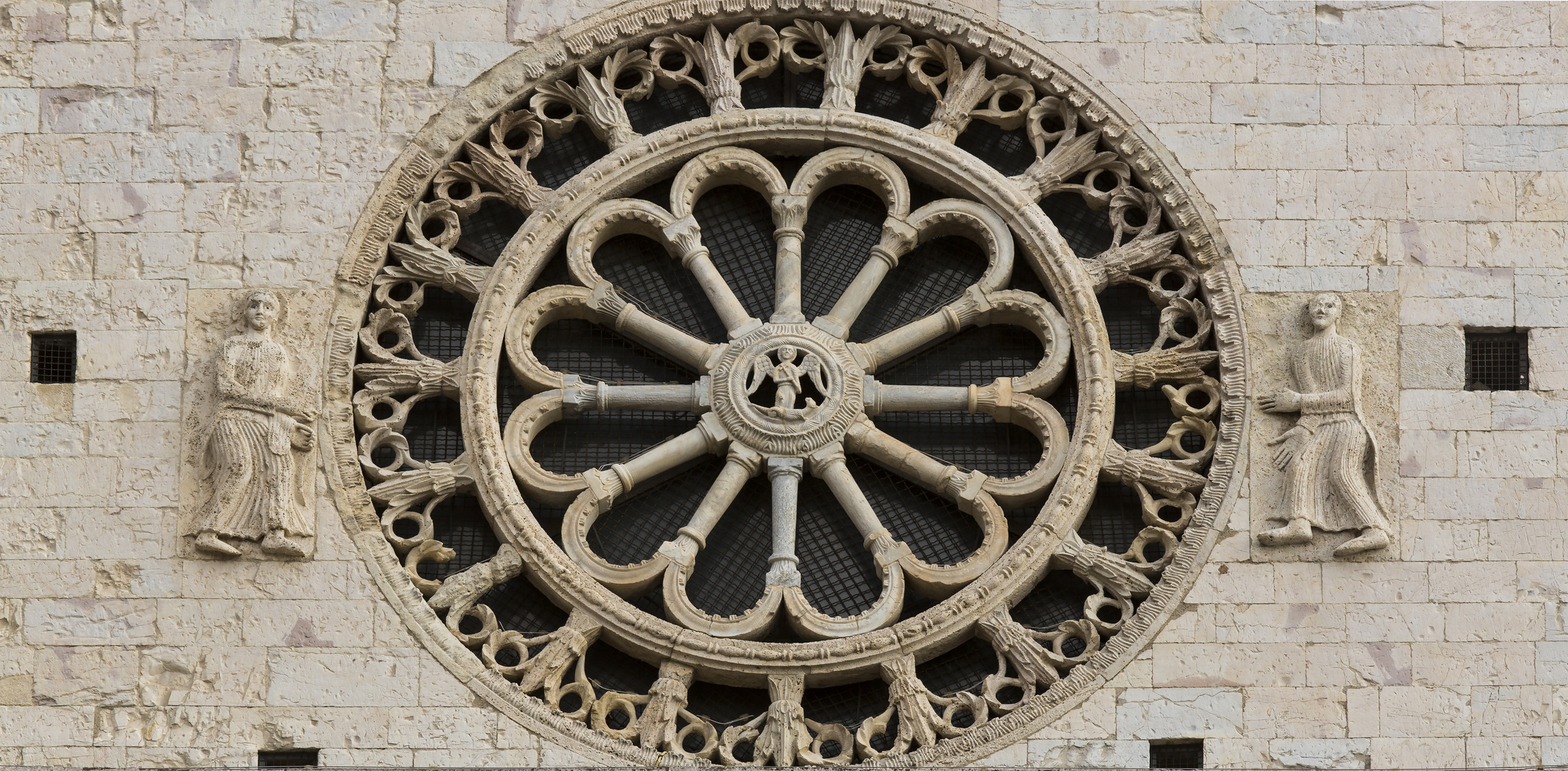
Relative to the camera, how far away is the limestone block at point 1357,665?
53.1 ft

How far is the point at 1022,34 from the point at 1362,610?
12.6 ft

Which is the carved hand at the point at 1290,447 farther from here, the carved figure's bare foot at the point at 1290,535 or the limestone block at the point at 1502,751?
the limestone block at the point at 1502,751

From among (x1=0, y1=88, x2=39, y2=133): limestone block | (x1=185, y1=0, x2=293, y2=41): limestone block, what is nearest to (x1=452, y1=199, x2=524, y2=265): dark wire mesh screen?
(x1=185, y1=0, x2=293, y2=41): limestone block

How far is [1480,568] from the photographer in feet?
53.9

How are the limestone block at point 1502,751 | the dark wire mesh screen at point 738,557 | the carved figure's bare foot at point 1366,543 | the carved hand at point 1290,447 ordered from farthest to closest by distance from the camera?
the dark wire mesh screen at point 738,557 < the carved hand at point 1290,447 < the carved figure's bare foot at point 1366,543 < the limestone block at point 1502,751

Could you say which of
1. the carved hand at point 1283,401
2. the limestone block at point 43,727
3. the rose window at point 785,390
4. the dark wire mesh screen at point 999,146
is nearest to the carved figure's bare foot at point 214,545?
the rose window at point 785,390

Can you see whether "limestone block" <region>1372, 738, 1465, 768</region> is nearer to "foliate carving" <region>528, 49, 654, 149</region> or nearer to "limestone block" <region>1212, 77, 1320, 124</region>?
"limestone block" <region>1212, 77, 1320, 124</region>

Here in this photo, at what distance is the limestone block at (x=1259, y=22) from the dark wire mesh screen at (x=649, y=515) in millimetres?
3774


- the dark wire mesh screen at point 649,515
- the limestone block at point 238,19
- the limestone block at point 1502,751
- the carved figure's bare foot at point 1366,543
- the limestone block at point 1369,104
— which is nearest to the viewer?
the limestone block at point 1502,751

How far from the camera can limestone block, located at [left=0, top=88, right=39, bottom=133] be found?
17.2 metres

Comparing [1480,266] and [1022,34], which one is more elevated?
[1022,34]

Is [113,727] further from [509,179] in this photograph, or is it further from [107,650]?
[509,179]

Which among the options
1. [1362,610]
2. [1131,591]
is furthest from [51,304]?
[1362,610]

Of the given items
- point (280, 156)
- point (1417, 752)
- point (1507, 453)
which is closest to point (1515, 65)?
point (1507, 453)
